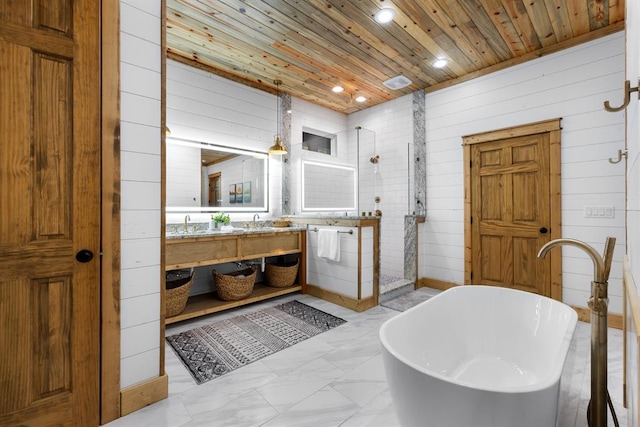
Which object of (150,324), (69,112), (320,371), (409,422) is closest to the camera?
(409,422)

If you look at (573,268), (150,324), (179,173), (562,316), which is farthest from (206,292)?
(573,268)

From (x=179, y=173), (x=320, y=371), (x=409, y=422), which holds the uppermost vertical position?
(x=179, y=173)

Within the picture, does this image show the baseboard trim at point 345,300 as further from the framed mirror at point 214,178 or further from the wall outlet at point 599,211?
the wall outlet at point 599,211


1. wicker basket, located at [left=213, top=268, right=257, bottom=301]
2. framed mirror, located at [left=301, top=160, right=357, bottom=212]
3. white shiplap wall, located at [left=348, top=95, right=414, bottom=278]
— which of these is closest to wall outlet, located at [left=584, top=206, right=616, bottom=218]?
white shiplap wall, located at [left=348, top=95, right=414, bottom=278]

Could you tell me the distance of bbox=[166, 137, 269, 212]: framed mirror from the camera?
3.46 metres

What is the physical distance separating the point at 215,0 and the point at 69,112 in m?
1.70

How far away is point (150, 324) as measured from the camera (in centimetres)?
174

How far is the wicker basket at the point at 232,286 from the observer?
3266mm

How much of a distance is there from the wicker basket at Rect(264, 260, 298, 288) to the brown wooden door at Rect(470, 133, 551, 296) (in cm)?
236

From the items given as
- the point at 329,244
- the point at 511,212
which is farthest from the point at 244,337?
the point at 511,212

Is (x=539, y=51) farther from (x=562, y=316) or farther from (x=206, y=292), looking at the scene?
(x=206, y=292)

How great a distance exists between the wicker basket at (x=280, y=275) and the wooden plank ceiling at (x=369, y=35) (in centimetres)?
254

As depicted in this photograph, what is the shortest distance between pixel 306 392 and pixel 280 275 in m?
1.97

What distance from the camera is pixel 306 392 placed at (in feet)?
6.19
